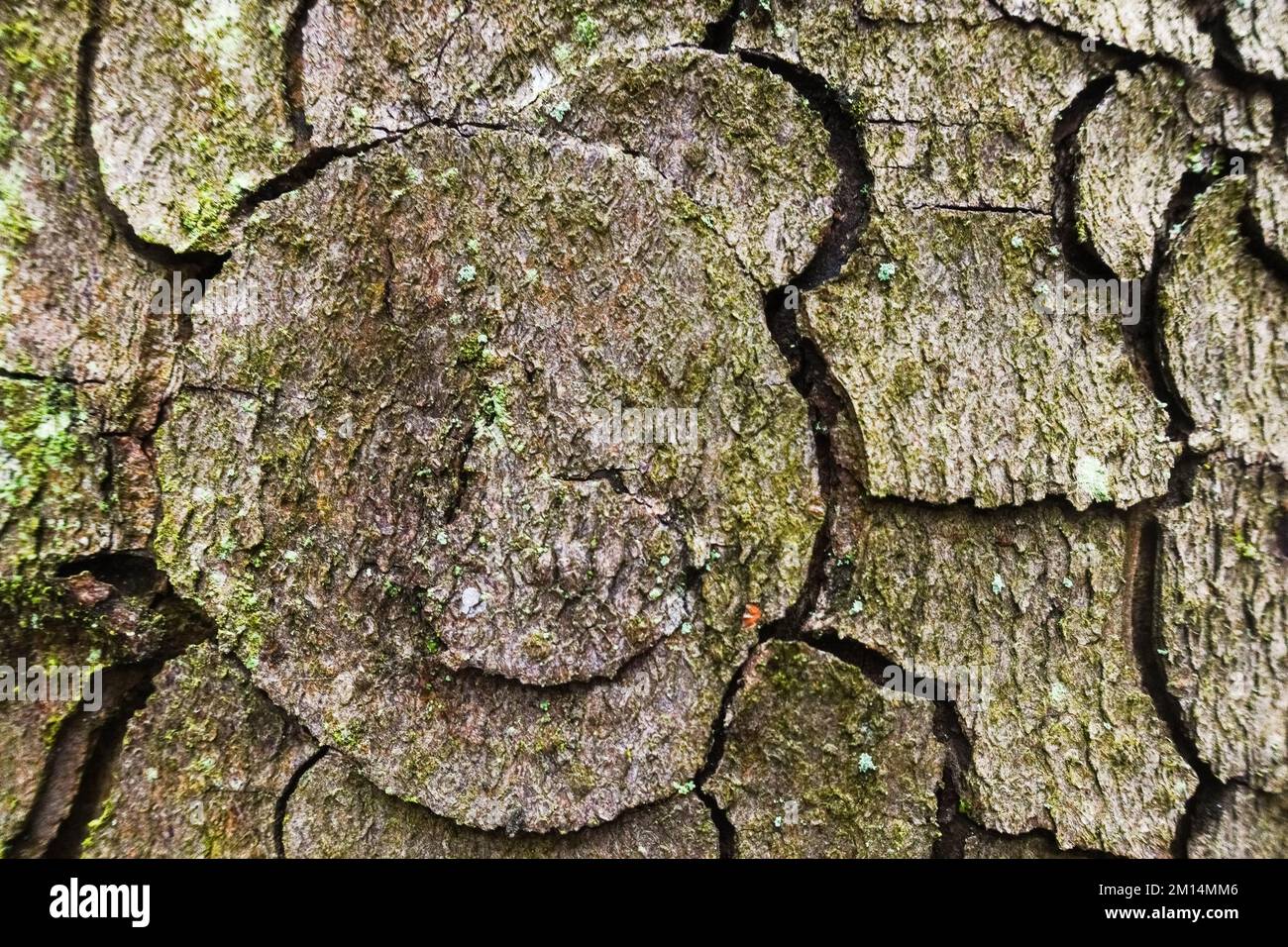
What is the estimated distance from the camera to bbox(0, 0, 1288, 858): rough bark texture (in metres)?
1.03

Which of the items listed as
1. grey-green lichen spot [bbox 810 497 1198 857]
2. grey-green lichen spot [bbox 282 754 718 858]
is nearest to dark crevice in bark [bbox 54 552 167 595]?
grey-green lichen spot [bbox 282 754 718 858]

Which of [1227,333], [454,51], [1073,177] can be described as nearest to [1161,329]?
[1227,333]

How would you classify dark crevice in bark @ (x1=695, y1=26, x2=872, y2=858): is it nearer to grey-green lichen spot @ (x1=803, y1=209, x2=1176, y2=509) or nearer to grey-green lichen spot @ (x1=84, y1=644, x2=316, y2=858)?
grey-green lichen spot @ (x1=803, y1=209, x2=1176, y2=509)

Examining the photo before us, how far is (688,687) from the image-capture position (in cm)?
106

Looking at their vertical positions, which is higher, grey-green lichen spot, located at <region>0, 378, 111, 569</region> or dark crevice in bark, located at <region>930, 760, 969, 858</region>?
grey-green lichen spot, located at <region>0, 378, 111, 569</region>

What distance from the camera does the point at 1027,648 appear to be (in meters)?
1.08

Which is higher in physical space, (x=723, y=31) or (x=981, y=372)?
(x=723, y=31)

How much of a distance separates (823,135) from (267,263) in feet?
2.62

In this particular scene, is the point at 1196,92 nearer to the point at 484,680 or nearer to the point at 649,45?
the point at 649,45

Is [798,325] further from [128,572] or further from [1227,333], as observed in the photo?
[128,572]

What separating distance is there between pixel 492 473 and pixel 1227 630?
108cm

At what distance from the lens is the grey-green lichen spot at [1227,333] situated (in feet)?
3.55

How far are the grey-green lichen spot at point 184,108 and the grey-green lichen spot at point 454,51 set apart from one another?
0.22 ft

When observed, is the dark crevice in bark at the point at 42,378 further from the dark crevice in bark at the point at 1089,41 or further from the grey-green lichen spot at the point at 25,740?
the dark crevice in bark at the point at 1089,41
